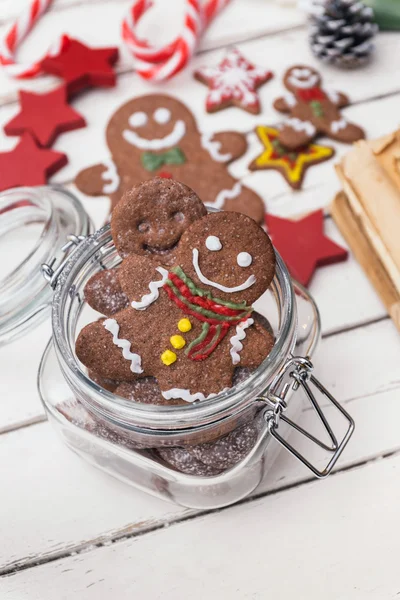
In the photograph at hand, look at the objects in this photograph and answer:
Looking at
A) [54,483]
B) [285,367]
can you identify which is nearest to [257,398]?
[285,367]

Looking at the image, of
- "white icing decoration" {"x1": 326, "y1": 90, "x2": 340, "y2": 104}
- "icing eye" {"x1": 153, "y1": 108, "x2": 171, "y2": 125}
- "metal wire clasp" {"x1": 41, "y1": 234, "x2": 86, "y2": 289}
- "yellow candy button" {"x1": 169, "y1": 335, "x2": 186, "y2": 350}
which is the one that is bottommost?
"white icing decoration" {"x1": 326, "y1": 90, "x2": 340, "y2": 104}

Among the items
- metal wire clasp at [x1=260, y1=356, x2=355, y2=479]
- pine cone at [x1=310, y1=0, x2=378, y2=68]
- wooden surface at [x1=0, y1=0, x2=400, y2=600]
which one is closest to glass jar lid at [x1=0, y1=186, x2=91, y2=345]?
wooden surface at [x1=0, y1=0, x2=400, y2=600]

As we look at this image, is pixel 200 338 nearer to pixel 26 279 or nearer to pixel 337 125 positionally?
pixel 26 279

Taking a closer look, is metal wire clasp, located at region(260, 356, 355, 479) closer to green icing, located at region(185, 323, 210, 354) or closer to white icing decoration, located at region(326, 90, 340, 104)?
green icing, located at region(185, 323, 210, 354)

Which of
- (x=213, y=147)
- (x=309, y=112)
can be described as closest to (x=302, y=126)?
(x=309, y=112)

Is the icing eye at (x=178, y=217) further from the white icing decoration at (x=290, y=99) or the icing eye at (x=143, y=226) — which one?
the white icing decoration at (x=290, y=99)

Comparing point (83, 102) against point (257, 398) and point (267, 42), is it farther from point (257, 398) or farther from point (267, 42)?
point (257, 398)
